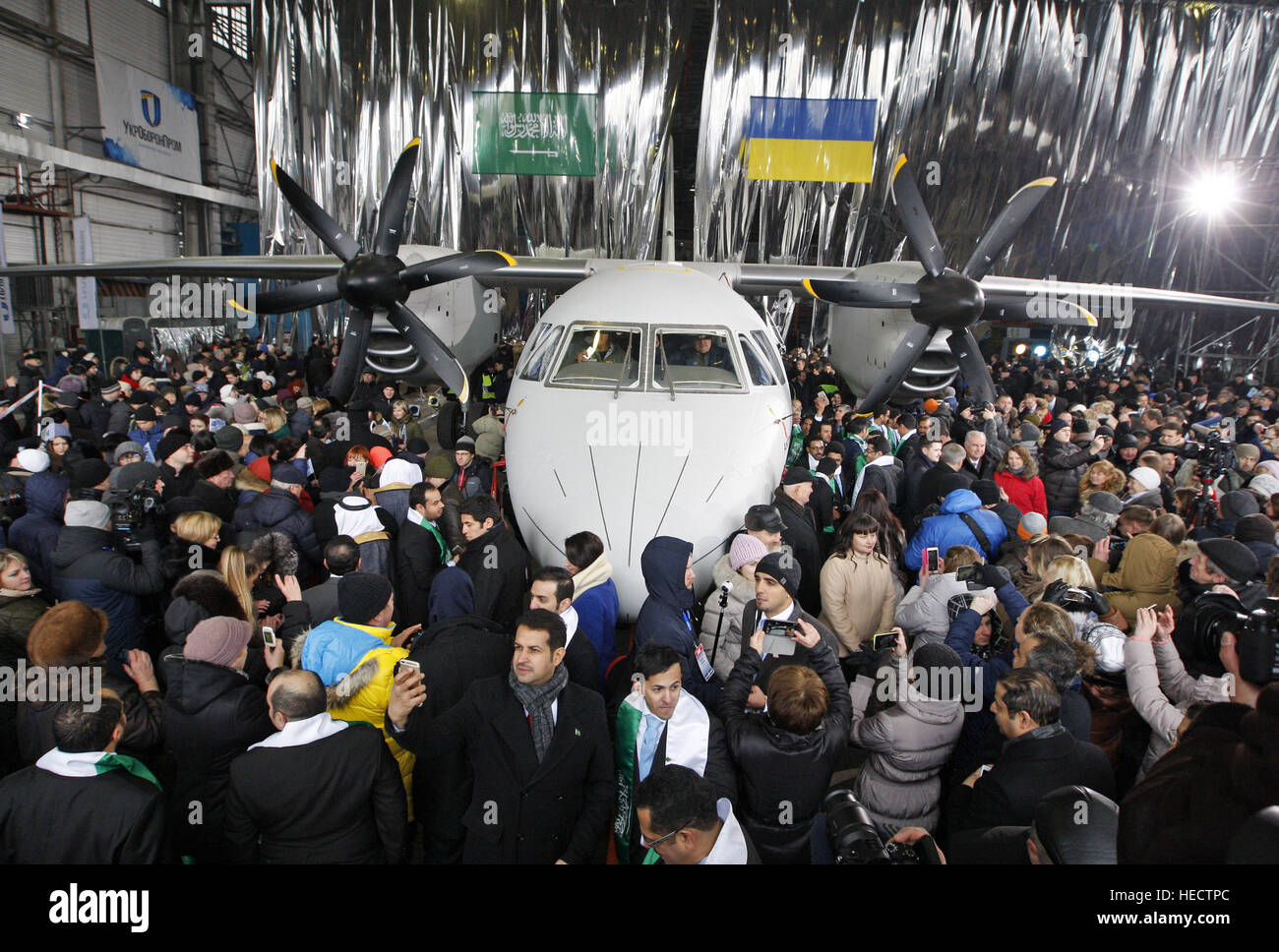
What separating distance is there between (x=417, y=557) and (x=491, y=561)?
0.90 metres

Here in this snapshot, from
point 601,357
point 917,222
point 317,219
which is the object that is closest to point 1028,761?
point 601,357

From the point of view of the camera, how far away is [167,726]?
11.5 ft

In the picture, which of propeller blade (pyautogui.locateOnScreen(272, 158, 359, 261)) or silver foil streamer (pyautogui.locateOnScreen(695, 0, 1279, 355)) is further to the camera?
silver foil streamer (pyautogui.locateOnScreen(695, 0, 1279, 355))

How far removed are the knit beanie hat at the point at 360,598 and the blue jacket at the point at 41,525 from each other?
336cm

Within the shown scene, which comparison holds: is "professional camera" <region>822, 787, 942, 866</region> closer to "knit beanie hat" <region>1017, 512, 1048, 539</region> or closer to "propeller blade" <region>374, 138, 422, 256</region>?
"knit beanie hat" <region>1017, 512, 1048, 539</region>

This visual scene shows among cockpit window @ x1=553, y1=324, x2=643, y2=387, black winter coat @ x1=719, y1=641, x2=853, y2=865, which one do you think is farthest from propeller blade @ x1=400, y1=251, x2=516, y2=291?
black winter coat @ x1=719, y1=641, x2=853, y2=865

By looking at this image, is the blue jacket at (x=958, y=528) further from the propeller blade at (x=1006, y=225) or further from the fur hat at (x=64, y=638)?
the fur hat at (x=64, y=638)

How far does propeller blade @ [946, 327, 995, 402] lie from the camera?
932 cm

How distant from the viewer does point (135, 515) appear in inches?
218

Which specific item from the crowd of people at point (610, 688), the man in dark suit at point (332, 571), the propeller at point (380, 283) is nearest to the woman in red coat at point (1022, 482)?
the crowd of people at point (610, 688)

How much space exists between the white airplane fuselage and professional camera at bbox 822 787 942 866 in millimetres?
3008

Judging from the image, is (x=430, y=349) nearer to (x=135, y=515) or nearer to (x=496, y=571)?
(x=135, y=515)
